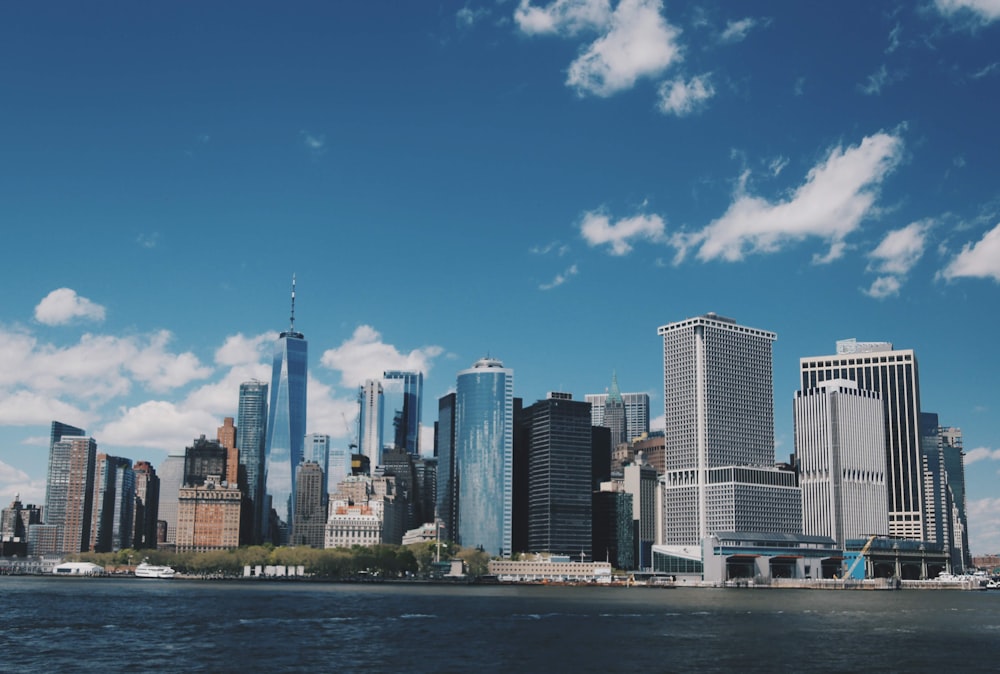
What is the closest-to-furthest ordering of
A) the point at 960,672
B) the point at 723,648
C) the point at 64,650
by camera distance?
the point at 960,672
the point at 64,650
the point at 723,648

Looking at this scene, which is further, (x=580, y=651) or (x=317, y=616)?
(x=317, y=616)

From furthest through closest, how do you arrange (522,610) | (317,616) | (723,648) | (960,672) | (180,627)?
(522,610) → (317,616) → (180,627) → (723,648) → (960,672)

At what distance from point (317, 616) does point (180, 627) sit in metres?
28.9

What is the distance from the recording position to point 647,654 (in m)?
111

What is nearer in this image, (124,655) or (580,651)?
(124,655)

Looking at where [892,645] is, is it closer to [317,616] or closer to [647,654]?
[647,654]

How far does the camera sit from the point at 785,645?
12125 centimetres

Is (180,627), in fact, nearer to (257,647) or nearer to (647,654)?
(257,647)

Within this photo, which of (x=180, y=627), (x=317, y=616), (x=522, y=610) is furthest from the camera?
(x=522, y=610)

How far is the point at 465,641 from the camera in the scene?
122375 mm

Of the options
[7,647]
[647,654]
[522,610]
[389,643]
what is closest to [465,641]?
[389,643]

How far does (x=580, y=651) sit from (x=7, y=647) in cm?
5557

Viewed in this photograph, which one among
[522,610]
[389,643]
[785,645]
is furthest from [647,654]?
[522,610]

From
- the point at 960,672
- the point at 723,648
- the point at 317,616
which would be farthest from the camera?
the point at 317,616
